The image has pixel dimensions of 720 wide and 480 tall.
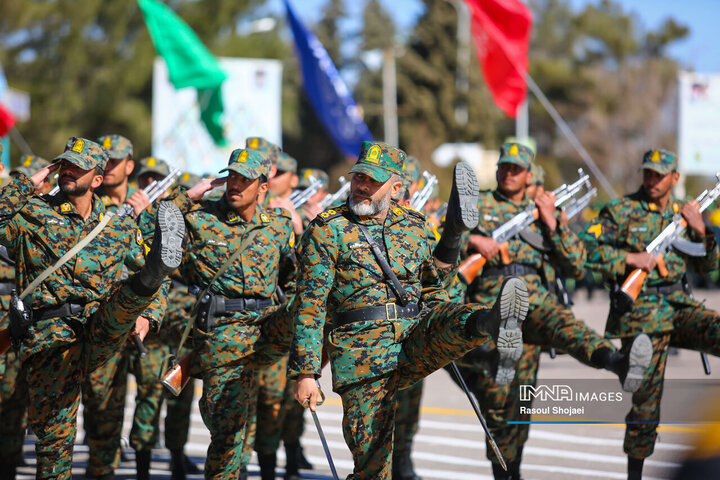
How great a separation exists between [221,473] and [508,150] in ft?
11.7

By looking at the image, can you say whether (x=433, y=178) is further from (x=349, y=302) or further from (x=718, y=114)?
(x=718, y=114)

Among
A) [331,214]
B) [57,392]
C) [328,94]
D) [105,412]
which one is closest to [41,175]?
[57,392]

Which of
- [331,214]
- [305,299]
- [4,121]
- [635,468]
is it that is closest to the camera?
[305,299]

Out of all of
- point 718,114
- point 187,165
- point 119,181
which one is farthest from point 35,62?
point 119,181

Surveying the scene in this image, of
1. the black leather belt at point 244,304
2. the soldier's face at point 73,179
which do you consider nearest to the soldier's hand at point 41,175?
the soldier's face at point 73,179

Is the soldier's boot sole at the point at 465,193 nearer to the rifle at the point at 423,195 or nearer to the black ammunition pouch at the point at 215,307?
the black ammunition pouch at the point at 215,307

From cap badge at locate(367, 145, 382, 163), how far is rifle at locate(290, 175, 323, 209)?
3124 mm

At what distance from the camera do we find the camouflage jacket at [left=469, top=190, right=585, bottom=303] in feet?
27.2

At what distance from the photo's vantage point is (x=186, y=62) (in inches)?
648

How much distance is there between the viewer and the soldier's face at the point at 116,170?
335 inches

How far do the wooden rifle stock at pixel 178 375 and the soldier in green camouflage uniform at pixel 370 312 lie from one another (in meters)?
1.22

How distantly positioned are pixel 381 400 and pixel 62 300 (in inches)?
83.5

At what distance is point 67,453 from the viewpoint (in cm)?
656

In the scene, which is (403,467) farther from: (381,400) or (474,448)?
(381,400)
